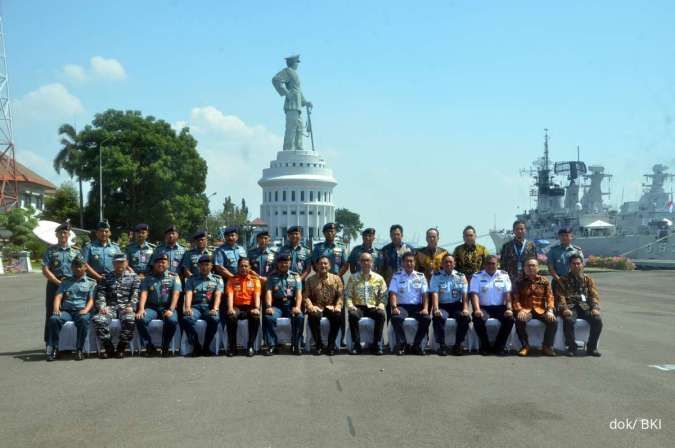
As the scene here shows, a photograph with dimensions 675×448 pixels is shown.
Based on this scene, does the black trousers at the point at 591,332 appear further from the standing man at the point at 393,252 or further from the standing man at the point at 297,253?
the standing man at the point at 297,253

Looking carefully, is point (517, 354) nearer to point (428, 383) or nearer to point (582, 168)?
point (428, 383)

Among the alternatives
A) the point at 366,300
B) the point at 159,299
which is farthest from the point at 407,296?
the point at 159,299

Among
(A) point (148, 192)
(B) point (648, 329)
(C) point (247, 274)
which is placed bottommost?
(B) point (648, 329)

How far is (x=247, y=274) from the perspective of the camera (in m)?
9.95

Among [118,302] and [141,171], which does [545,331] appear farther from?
[141,171]

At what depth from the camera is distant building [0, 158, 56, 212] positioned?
6369 centimetres

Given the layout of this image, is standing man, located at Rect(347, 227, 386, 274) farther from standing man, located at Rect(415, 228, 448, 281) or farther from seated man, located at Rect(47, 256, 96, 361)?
seated man, located at Rect(47, 256, 96, 361)

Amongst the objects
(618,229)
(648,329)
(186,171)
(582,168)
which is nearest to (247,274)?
(648,329)

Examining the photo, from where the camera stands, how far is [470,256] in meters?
10.6

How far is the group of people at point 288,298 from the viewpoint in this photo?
31.1 feet

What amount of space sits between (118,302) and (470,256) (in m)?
5.22

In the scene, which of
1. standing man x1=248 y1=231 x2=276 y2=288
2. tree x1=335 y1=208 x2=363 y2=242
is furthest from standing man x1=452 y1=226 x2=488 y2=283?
tree x1=335 y1=208 x2=363 y2=242

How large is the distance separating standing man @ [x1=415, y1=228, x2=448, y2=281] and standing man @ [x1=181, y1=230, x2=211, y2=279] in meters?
3.22

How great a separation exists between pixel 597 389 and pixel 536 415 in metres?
1.45
